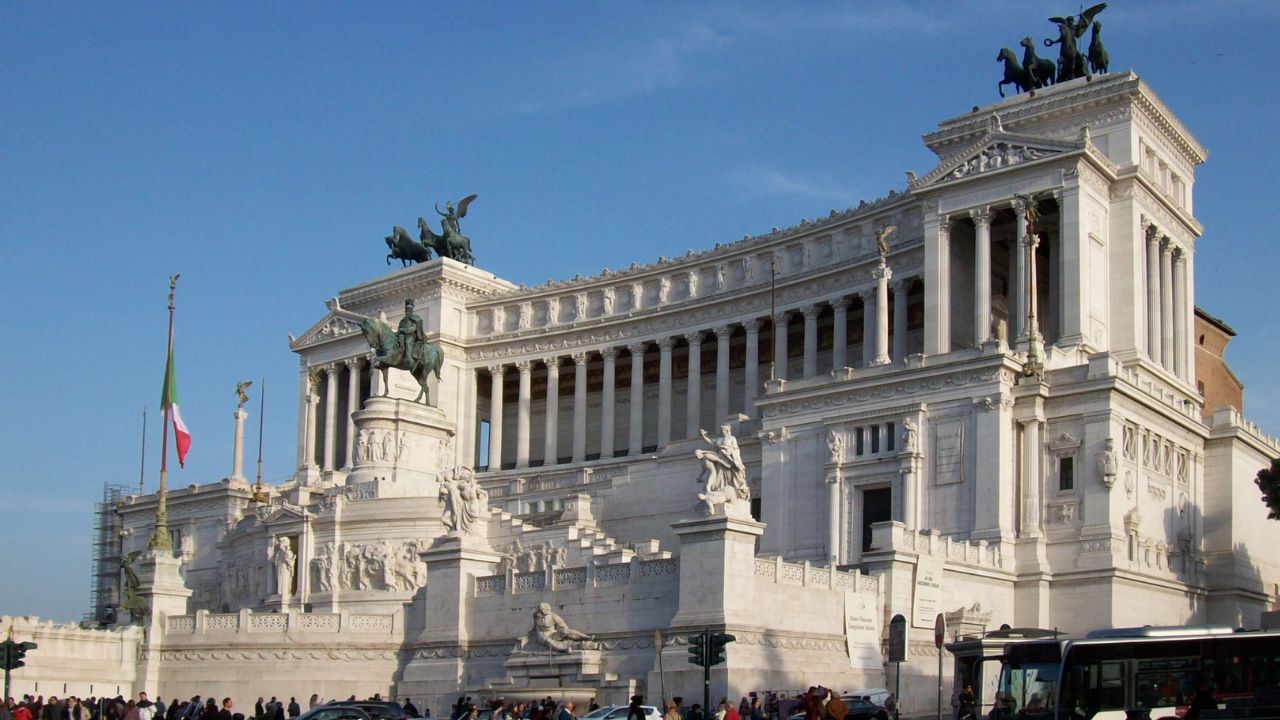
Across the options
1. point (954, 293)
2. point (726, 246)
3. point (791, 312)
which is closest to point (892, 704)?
point (954, 293)

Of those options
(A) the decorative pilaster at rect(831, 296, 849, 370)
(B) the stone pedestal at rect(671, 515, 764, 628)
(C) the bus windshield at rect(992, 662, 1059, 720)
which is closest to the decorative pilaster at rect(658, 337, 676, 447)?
(A) the decorative pilaster at rect(831, 296, 849, 370)

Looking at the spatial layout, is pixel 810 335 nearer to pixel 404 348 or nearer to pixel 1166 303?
pixel 1166 303

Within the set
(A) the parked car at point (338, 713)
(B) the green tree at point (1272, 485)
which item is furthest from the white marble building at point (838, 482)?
(A) the parked car at point (338, 713)

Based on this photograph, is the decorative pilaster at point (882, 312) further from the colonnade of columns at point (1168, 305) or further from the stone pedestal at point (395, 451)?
the stone pedestal at point (395, 451)

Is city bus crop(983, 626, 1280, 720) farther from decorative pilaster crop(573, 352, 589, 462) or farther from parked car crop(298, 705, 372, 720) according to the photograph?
decorative pilaster crop(573, 352, 589, 462)

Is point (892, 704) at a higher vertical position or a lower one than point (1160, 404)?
lower

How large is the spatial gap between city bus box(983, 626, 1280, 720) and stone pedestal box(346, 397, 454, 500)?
141ft

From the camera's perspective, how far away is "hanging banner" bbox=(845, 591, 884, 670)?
48312 millimetres

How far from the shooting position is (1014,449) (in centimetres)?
6284

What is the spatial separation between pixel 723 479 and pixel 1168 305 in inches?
1760

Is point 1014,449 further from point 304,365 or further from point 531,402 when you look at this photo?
point 304,365

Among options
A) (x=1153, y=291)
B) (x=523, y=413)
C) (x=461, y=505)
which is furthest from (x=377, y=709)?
(x=523, y=413)

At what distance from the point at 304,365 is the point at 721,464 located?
72353 millimetres

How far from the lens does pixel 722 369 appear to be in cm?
9450
